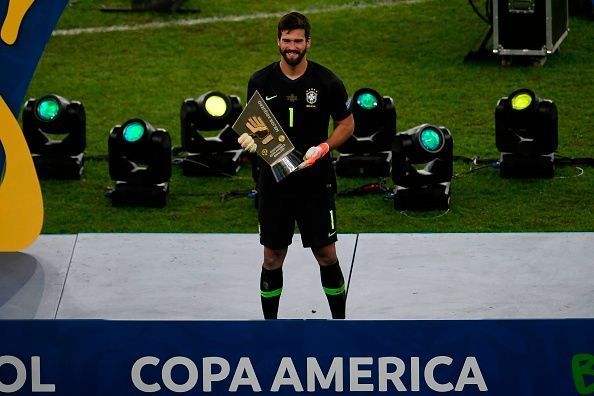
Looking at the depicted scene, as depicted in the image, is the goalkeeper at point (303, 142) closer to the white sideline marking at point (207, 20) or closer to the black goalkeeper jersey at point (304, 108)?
the black goalkeeper jersey at point (304, 108)

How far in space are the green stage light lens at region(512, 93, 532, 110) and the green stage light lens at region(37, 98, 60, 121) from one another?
13.5 feet

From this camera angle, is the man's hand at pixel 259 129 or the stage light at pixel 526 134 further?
the stage light at pixel 526 134

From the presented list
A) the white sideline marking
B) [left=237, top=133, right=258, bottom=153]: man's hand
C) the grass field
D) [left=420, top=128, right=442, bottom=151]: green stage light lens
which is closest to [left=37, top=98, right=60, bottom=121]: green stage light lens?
the grass field

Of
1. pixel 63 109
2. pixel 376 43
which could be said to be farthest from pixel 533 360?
pixel 376 43

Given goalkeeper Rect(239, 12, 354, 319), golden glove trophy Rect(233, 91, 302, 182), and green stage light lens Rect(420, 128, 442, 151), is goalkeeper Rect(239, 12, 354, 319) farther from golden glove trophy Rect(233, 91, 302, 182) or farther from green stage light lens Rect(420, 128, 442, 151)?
green stage light lens Rect(420, 128, 442, 151)

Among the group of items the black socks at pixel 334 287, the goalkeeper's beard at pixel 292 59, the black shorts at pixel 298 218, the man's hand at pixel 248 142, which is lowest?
the black socks at pixel 334 287

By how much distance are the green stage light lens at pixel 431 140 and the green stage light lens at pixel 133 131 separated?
2.42m

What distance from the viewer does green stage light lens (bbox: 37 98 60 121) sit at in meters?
13.8

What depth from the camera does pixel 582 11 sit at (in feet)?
64.8

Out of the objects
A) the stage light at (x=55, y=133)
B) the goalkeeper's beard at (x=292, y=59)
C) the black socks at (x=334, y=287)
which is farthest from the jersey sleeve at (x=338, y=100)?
the stage light at (x=55, y=133)

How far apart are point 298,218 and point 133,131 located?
12.4 feet

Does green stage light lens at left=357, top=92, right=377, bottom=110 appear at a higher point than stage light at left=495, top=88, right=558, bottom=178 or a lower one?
higher

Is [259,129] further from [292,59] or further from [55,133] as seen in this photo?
[55,133]

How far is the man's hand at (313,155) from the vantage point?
30.3 feet
